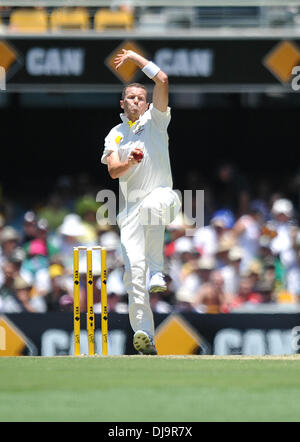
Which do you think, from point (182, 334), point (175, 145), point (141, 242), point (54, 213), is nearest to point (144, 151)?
point (141, 242)

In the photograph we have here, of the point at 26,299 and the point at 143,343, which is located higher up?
the point at 26,299

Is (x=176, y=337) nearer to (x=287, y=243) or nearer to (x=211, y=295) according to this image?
(x=211, y=295)

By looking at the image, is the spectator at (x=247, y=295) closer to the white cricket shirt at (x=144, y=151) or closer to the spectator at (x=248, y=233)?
the spectator at (x=248, y=233)

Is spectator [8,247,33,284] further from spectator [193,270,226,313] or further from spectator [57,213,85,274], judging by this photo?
spectator [193,270,226,313]

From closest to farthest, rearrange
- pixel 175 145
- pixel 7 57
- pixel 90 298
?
1. pixel 90 298
2. pixel 7 57
3. pixel 175 145

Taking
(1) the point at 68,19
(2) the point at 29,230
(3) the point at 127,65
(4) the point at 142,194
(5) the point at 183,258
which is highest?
(1) the point at 68,19

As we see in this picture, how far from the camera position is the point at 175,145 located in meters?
18.1

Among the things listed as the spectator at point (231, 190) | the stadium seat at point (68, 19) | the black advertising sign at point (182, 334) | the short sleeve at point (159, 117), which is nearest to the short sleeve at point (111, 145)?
the short sleeve at point (159, 117)

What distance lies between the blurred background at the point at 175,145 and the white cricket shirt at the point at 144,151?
162 cm

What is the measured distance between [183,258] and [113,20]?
3373 mm

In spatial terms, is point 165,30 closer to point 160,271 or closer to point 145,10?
point 145,10

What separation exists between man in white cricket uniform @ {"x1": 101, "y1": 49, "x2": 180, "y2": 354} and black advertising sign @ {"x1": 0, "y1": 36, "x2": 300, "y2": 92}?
226 inches

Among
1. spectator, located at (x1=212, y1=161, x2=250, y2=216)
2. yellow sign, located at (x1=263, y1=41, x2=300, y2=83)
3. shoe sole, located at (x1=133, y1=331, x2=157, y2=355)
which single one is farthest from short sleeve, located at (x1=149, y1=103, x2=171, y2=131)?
spectator, located at (x1=212, y1=161, x2=250, y2=216)

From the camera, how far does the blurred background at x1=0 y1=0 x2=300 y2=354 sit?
12133 millimetres
